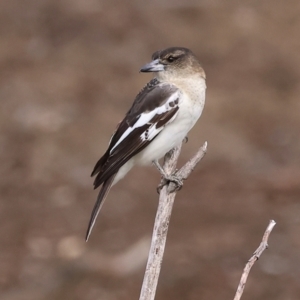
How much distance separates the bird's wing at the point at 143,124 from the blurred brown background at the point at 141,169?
2.86 metres

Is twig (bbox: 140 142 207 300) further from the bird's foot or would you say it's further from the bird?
the bird

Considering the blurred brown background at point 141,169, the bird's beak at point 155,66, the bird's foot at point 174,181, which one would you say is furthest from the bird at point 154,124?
the blurred brown background at point 141,169

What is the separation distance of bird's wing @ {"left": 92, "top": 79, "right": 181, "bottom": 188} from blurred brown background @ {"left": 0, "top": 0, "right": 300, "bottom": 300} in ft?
9.38

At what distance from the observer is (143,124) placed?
495cm

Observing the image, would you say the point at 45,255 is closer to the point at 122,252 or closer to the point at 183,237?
the point at 122,252

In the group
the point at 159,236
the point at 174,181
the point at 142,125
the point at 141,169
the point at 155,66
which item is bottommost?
the point at 159,236

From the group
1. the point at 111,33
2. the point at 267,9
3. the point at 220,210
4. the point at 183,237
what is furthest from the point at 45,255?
the point at 267,9

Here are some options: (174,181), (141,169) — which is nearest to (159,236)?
(174,181)

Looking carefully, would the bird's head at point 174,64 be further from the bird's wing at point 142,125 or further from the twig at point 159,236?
the twig at point 159,236

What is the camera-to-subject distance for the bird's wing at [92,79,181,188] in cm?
492

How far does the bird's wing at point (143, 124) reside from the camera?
194 inches

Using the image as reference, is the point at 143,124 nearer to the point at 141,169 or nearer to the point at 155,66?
the point at 155,66

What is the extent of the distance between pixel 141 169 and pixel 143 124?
441 cm

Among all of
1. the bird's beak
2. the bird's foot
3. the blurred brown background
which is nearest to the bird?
the bird's beak
